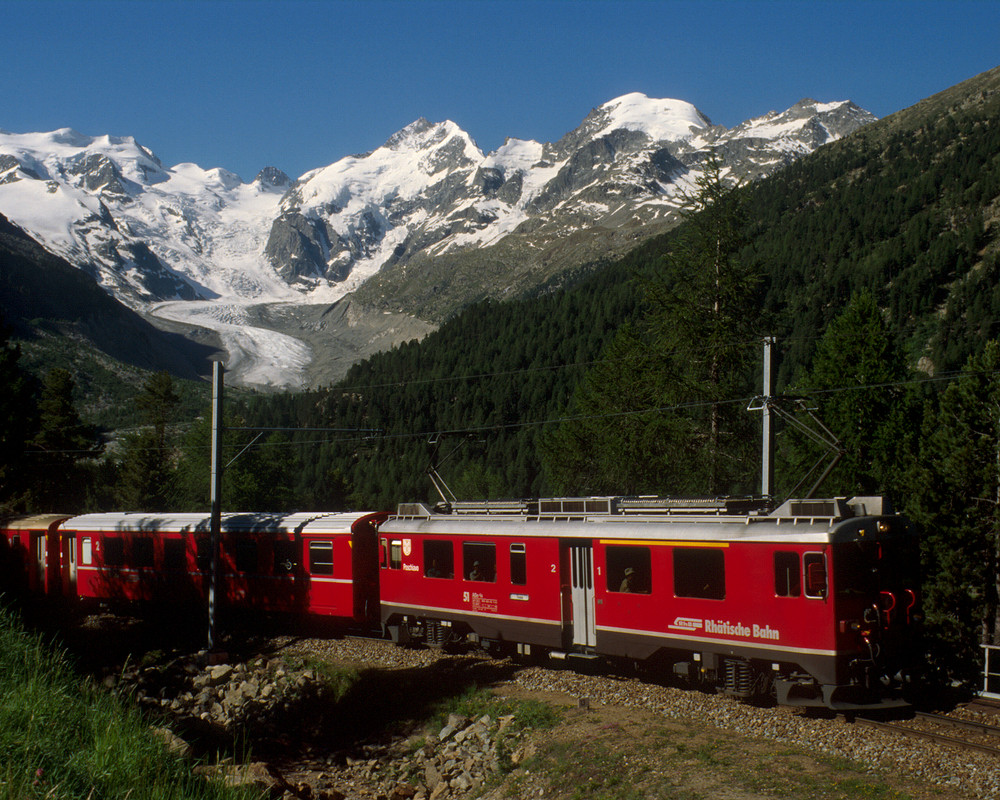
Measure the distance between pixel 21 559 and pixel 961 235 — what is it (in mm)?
141936

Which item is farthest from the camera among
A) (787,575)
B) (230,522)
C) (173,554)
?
(173,554)

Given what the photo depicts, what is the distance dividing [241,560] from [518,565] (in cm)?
1321

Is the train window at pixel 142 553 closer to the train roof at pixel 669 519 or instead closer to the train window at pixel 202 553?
the train window at pixel 202 553

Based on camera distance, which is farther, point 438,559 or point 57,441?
point 57,441

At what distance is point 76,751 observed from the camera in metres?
7.80

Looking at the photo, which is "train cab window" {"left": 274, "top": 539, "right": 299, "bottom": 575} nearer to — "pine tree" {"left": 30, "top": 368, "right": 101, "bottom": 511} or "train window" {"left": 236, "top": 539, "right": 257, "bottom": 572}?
"train window" {"left": 236, "top": 539, "right": 257, "bottom": 572}

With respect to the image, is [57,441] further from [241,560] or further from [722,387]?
[722,387]

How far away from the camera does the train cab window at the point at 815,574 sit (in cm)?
1442

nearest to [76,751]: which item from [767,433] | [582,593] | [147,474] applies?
[582,593]

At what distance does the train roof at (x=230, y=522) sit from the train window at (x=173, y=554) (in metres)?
0.46

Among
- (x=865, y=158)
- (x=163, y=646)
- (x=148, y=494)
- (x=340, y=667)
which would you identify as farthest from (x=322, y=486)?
(x=865, y=158)

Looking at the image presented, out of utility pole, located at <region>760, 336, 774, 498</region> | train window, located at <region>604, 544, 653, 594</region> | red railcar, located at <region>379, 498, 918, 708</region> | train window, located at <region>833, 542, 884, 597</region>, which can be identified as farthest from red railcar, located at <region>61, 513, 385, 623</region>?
train window, located at <region>833, 542, 884, 597</region>

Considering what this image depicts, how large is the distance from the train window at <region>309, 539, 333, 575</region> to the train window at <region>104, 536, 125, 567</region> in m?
11.2

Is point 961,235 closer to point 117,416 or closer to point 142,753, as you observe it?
point 142,753
